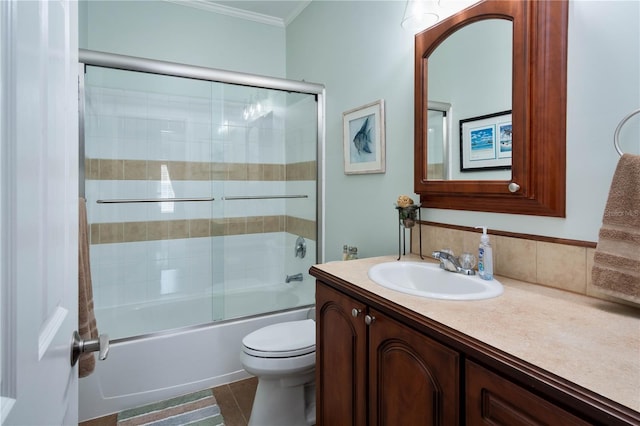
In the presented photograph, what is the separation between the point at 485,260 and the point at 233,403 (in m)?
1.59

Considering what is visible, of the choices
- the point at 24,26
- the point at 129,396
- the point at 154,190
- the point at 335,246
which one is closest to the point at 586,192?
the point at 24,26

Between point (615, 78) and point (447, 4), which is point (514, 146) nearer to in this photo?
point (615, 78)

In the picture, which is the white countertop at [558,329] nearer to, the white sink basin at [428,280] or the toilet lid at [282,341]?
the white sink basin at [428,280]

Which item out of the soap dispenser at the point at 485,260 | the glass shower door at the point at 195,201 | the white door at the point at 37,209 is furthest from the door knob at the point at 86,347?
the glass shower door at the point at 195,201

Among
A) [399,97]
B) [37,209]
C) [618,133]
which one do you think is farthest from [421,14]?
[37,209]

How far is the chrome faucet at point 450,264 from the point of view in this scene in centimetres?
131

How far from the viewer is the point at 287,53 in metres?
3.20

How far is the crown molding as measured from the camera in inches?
111

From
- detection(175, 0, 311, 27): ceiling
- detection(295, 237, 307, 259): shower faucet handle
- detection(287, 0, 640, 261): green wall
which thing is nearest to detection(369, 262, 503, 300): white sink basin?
detection(287, 0, 640, 261): green wall

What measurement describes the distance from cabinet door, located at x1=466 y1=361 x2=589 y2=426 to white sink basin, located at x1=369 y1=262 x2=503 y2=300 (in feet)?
1.05

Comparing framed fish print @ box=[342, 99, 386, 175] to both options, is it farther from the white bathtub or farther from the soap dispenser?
the white bathtub

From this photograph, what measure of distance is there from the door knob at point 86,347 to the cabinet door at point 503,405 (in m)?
0.78

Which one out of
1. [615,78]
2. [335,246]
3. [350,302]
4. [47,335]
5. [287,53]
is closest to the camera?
[47,335]

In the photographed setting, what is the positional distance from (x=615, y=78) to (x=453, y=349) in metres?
0.90
